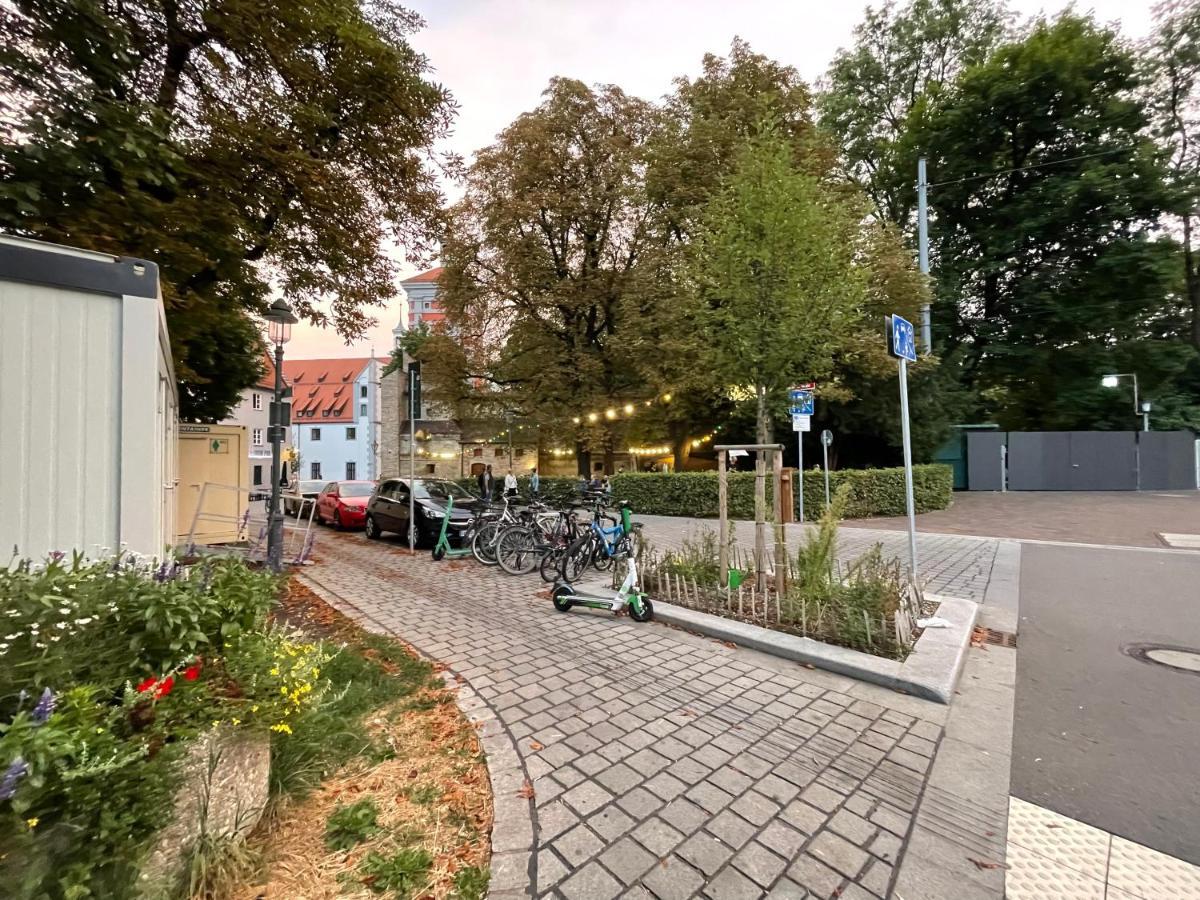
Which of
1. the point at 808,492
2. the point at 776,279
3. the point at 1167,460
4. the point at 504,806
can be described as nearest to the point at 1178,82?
the point at 1167,460

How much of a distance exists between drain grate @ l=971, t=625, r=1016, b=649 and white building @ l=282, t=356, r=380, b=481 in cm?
4614

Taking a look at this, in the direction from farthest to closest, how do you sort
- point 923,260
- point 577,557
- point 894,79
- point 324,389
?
point 324,389
point 894,79
point 923,260
point 577,557

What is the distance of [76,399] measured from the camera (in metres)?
2.86

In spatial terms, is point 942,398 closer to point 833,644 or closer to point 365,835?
point 833,644

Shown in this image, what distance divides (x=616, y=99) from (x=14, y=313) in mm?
19325

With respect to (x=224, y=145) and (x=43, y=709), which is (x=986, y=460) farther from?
(x=43, y=709)

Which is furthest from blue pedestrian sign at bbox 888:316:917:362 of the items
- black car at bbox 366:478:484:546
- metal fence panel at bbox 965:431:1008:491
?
metal fence panel at bbox 965:431:1008:491

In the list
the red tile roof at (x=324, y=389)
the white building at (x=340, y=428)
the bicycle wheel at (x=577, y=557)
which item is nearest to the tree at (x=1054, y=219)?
the bicycle wheel at (x=577, y=557)

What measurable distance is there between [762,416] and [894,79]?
1176 inches

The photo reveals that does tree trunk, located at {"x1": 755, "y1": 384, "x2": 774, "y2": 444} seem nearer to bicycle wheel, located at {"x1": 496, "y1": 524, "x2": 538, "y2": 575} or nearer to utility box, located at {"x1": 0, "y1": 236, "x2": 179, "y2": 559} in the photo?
bicycle wheel, located at {"x1": 496, "y1": 524, "x2": 538, "y2": 575}

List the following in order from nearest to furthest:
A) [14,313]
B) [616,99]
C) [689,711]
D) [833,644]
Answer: [14,313] → [689,711] → [833,644] → [616,99]

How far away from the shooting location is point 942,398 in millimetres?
19594

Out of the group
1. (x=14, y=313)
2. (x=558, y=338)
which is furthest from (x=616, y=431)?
(x=14, y=313)

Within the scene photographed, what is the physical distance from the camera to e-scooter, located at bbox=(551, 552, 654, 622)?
5.48 meters
